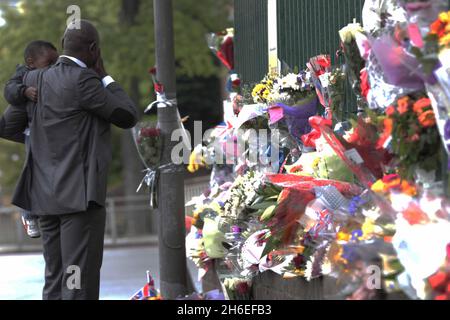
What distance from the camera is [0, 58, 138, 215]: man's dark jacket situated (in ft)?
19.5

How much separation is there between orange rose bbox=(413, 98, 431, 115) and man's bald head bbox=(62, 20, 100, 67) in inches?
93.8

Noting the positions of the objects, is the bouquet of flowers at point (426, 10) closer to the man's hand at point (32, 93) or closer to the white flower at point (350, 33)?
the white flower at point (350, 33)

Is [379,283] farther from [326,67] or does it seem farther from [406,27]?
[326,67]

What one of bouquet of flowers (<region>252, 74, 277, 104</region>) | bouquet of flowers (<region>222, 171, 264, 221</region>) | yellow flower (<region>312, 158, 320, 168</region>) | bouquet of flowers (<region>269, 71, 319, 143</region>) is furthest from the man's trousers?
bouquet of flowers (<region>252, 74, 277, 104</region>)

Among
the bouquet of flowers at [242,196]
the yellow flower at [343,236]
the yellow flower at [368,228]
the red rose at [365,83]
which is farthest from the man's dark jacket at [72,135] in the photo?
the yellow flower at [368,228]

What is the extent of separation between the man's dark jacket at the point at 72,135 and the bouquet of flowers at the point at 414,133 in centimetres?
196

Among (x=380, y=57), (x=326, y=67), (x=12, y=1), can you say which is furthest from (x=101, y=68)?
(x=12, y=1)

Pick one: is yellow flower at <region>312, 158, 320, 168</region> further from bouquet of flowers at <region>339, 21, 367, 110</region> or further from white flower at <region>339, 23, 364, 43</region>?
white flower at <region>339, 23, 364, 43</region>

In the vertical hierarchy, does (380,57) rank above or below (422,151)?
above

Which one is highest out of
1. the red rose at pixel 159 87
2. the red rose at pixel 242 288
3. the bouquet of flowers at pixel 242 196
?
the red rose at pixel 159 87

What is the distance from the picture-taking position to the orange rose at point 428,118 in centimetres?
444

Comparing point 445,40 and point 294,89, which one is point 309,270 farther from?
point 294,89
